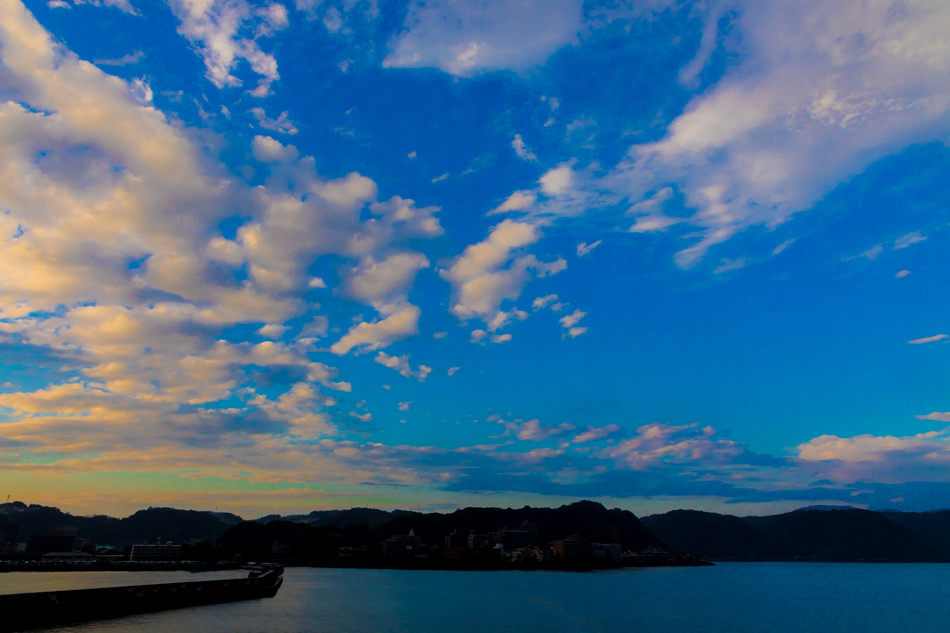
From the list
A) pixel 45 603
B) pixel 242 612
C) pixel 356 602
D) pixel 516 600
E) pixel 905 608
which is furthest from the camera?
pixel 905 608

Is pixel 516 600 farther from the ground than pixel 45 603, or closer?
closer

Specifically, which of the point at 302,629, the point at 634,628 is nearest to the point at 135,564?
the point at 302,629

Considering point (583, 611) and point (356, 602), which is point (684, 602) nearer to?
point (583, 611)

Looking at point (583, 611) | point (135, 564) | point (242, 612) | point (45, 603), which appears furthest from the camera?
point (135, 564)

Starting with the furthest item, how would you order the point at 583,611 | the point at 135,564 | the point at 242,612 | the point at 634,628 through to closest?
the point at 135,564, the point at 583,611, the point at 242,612, the point at 634,628

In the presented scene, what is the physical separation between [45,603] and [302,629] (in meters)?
22.9

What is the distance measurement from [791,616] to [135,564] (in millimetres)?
214270

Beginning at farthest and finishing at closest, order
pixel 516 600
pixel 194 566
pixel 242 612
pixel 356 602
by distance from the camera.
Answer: pixel 194 566 → pixel 516 600 → pixel 356 602 → pixel 242 612

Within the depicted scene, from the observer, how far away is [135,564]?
644ft

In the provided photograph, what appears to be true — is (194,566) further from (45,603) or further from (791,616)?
(791,616)

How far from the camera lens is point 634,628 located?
5709 cm

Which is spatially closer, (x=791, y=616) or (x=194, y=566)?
(x=791, y=616)

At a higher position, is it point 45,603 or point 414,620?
point 45,603

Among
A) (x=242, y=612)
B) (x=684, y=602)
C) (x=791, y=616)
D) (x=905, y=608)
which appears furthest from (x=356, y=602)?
(x=905, y=608)
